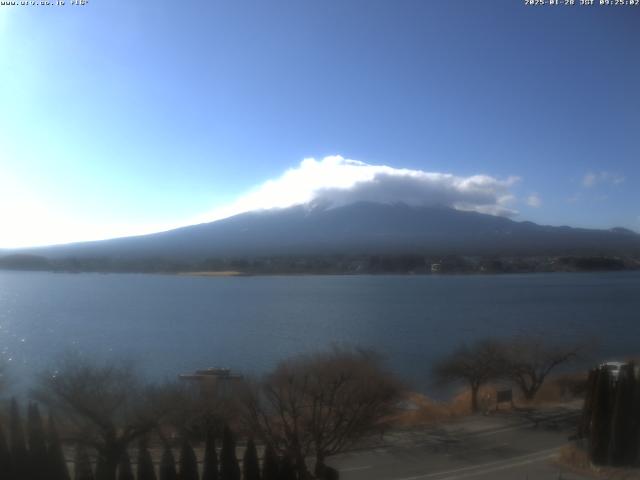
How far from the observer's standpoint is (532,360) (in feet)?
34.6

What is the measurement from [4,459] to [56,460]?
0.42 metres

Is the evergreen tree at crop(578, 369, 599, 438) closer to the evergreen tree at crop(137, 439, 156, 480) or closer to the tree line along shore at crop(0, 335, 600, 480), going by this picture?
the tree line along shore at crop(0, 335, 600, 480)

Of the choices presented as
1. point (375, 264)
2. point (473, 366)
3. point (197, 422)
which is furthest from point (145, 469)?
point (375, 264)

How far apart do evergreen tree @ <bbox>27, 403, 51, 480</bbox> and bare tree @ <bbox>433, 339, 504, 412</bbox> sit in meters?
6.95

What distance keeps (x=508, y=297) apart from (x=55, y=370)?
1959 cm

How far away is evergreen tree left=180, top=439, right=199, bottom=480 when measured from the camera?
5.00m

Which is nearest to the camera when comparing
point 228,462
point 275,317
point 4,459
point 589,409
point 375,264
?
point 4,459

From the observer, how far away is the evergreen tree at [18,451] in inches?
187

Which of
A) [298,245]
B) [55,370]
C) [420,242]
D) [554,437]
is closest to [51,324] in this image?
[55,370]

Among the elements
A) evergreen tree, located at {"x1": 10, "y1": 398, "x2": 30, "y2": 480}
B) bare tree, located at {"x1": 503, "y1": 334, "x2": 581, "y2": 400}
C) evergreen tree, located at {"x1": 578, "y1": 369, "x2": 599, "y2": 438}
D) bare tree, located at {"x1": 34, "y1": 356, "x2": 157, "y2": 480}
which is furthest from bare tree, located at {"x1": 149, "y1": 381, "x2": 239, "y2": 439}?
bare tree, located at {"x1": 503, "y1": 334, "x2": 581, "y2": 400}

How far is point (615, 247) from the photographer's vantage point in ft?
82.8

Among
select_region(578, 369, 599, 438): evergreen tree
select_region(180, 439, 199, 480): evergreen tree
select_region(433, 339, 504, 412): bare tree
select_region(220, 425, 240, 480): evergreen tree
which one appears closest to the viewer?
select_region(180, 439, 199, 480): evergreen tree

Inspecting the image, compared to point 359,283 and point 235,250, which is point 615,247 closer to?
point 359,283

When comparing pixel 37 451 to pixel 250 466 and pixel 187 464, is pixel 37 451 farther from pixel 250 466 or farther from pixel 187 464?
pixel 250 466
